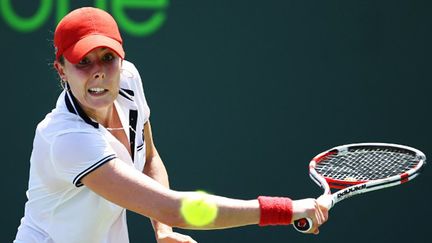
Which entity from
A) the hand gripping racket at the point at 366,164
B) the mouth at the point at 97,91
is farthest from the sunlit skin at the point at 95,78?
the hand gripping racket at the point at 366,164

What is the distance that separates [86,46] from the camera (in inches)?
115

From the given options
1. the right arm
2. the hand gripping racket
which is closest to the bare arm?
the right arm

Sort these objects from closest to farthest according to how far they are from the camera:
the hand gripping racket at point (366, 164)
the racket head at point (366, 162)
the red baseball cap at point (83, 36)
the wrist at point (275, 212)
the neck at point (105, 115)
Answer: the wrist at point (275, 212) < the red baseball cap at point (83, 36) < the neck at point (105, 115) < the hand gripping racket at point (366, 164) < the racket head at point (366, 162)

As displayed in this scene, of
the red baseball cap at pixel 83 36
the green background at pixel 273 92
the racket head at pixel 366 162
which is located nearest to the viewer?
the red baseball cap at pixel 83 36

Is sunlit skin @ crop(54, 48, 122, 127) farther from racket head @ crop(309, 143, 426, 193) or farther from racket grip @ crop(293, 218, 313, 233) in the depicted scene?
racket head @ crop(309, 143, 426, 193)

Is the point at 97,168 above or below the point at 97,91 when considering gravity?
below

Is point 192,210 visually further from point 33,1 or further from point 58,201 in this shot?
point 33,1

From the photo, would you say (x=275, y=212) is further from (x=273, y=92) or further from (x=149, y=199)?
(x=273, y=92)

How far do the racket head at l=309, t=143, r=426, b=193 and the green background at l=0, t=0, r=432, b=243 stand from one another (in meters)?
0.93

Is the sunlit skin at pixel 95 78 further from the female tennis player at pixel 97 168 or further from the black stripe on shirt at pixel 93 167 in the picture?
the black stripe on shirt at pixel 93 167

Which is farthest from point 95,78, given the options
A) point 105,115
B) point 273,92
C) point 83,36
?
point 273,92

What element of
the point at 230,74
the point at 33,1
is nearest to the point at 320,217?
the point at 230,74

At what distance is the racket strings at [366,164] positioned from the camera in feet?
12.8

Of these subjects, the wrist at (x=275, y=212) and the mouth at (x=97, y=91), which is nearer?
the wrist at (x=275, y=212)
